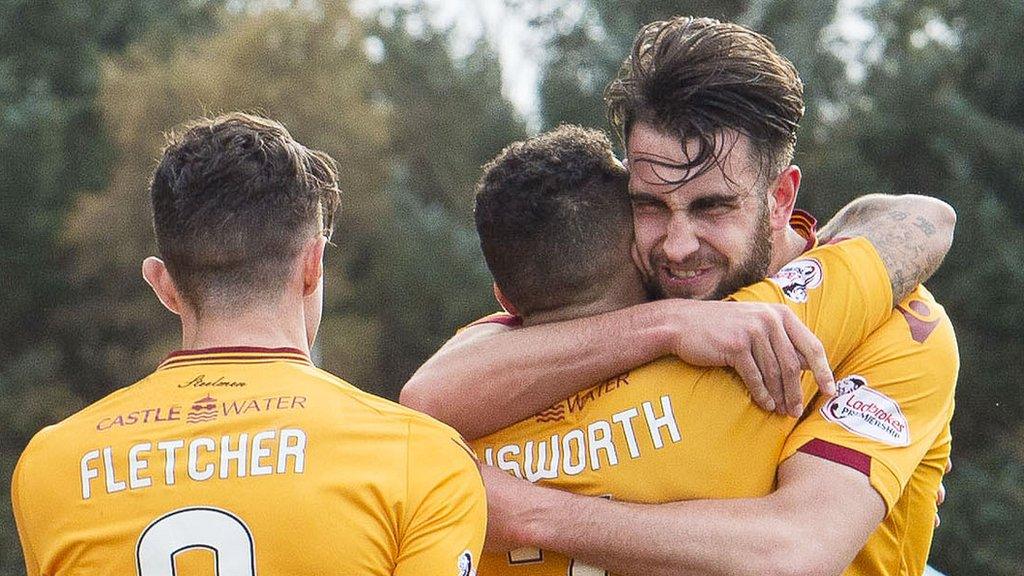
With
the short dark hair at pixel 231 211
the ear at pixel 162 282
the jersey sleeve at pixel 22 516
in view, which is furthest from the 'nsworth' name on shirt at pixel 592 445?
the jersey sleeve at pixel 22 516

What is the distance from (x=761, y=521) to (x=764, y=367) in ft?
1.13

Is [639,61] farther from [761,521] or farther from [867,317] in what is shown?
[761,521]

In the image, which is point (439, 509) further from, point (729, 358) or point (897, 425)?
point (897, 425)

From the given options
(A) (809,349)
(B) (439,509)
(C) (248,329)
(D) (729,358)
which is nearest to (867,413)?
(A) (809,349)

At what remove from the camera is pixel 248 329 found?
2898 millimetres

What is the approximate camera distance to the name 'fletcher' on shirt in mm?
2721

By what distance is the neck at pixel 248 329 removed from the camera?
2.89 metres

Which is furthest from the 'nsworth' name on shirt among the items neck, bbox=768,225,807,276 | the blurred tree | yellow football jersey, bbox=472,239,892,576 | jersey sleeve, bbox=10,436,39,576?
the blurred tree

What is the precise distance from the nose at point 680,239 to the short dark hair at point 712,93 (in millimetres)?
111

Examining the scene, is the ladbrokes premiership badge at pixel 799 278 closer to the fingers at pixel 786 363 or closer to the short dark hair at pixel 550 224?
the fingers at pixel 786 363

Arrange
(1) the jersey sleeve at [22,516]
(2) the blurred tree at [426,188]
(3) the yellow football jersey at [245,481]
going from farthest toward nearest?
(2) the blurred tree at [426,188] → (1) the jersey sleeve at [22,516] → (3) the yellow football jersey at [245,481]

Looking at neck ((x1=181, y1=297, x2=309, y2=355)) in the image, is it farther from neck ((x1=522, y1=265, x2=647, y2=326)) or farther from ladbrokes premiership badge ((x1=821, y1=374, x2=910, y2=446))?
ladbrokes premiership badge ((x1=821, y1=374, x2=910, y2=446))

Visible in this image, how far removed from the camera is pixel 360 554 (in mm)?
2715

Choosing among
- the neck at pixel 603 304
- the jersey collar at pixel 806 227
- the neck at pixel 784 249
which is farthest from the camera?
the jersey collar at pixel 806 227
